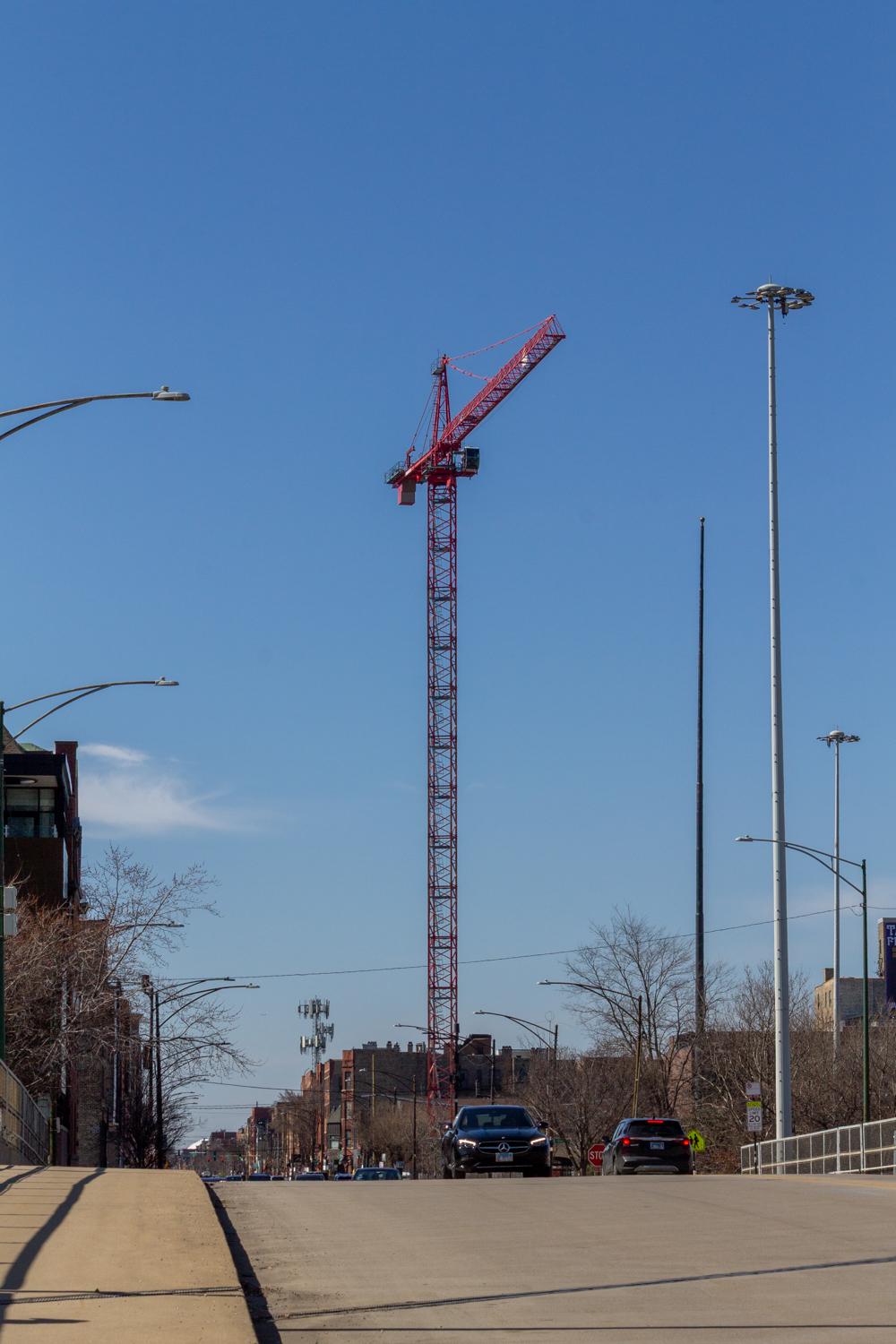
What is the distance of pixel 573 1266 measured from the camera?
1216cm

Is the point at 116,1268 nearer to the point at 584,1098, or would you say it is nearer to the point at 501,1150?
the point at 501,1150

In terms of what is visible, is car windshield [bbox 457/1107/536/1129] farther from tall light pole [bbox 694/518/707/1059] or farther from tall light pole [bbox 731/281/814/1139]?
tall light pole [bbox 694/518/707/1059]

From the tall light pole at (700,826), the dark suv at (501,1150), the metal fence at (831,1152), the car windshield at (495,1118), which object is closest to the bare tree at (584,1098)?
the tall light pole at (700,826)

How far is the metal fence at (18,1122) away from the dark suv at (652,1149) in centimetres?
1138

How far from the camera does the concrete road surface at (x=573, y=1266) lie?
930 cm

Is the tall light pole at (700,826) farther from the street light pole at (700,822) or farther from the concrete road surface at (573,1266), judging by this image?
the concrete road surface at (573,1266)

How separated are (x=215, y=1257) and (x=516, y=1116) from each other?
664 inches

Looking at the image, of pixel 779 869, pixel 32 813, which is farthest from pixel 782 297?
pixel 32 813

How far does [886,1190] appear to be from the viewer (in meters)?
21.9

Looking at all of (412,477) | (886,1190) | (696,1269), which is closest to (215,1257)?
(696,1269)

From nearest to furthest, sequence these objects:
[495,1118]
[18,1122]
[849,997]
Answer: [495,1118]
[18,1122]
[849,997]

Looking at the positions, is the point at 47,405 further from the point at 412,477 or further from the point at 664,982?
the point at 412,477

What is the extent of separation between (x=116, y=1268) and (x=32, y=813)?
6289cm

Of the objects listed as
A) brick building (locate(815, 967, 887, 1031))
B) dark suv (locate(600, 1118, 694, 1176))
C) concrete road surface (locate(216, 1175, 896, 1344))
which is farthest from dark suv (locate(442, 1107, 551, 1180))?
brick building (locate(815, 967, 887, 1031))
